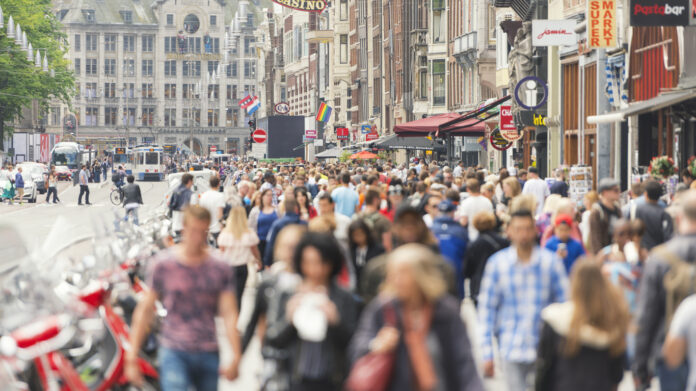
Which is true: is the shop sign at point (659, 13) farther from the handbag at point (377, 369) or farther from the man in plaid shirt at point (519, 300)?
the handbag at point (377, 369)

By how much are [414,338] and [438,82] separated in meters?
54.4

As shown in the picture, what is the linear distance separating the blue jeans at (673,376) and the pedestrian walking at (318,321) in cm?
189

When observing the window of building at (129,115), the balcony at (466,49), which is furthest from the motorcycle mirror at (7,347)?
the window of building at (129,115)

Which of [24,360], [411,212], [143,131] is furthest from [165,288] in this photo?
[143,131]

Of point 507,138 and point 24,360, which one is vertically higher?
point 507,138

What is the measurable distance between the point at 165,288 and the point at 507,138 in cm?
2576

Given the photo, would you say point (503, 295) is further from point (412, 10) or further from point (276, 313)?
point (412, 10)

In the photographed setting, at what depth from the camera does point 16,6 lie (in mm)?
68250

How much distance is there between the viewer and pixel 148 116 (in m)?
166

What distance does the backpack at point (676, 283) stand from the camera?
23.0ft

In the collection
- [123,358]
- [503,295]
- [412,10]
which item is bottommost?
[123,358]

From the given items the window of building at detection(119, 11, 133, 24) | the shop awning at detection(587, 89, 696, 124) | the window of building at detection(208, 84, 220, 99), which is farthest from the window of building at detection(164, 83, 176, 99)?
the shop awning at detection(587, 89, 696, 124)

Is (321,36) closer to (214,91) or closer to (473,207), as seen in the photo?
(473,207)

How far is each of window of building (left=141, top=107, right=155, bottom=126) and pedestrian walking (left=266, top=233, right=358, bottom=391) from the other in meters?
161
